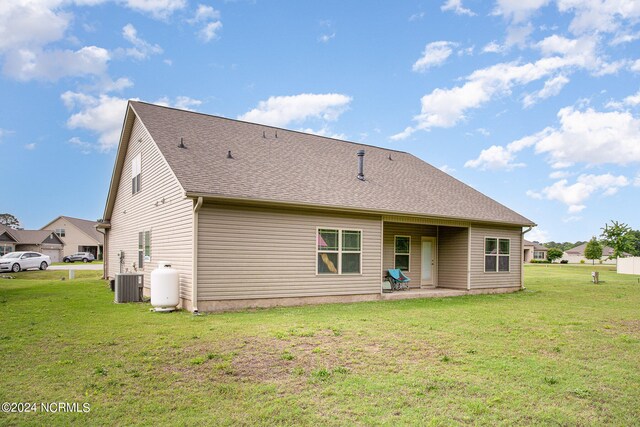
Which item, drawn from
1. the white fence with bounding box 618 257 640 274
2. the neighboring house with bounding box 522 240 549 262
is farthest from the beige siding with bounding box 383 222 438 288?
the neighboring house with bounding box 522 240 549 262

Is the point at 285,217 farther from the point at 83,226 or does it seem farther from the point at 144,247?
the point at 83,226

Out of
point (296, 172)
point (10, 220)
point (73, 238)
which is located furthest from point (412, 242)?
point (10, 220)

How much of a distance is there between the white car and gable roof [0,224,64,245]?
20.3 metres

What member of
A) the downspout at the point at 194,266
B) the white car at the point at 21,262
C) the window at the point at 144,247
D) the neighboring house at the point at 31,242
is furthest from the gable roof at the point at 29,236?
the downspout at the point at 194,266

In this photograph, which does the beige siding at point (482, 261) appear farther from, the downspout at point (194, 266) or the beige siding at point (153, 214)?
the beige siding at point (153, 214)

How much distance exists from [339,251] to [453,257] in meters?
6.11

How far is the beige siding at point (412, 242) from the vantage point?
607 inches

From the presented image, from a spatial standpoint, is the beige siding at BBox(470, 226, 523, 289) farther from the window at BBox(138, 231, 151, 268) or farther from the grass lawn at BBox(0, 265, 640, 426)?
the window at BBox(138, 231, 151, 268)

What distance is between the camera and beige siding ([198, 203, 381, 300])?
33.6ft

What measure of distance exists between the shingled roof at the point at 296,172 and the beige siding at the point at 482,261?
2.10 feet

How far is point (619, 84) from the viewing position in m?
16.2

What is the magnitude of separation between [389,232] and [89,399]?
40.0ft

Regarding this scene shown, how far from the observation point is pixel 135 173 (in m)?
15.5


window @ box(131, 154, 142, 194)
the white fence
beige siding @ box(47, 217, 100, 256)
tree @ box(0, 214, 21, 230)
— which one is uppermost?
window @ box(131, 154, 142, 194)
